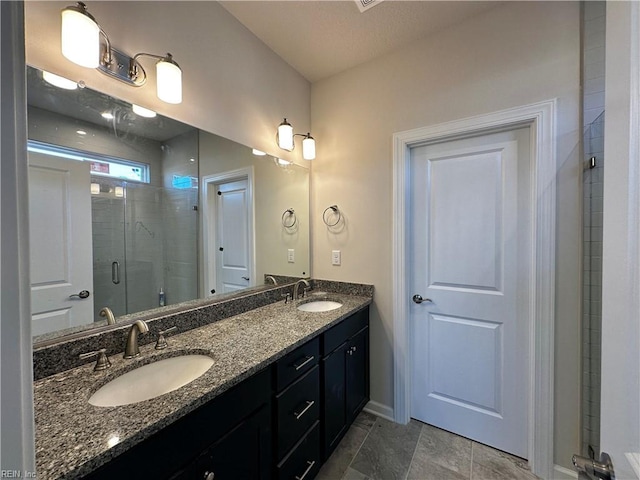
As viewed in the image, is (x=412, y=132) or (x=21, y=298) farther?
(x=412, y=132)

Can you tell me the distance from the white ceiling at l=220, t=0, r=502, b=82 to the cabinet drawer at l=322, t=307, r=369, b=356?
6.26 ft

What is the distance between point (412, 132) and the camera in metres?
1.87

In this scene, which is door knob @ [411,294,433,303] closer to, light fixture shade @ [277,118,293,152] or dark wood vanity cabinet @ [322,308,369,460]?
dark wood vanity cabinet @ [322,308,369,460]

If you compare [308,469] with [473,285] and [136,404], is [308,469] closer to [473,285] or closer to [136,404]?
[136,404]

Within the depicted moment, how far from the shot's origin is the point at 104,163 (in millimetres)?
1161

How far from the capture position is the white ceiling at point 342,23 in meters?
1.58

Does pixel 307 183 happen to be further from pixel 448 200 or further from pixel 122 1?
pixel 122 1

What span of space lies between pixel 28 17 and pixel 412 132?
1916mm

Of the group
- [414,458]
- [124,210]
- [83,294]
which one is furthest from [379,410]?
[124,210]

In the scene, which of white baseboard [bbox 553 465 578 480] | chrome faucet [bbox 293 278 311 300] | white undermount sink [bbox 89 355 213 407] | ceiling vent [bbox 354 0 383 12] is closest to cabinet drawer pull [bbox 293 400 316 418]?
white undermount sink [bbox 89 355 213 407]

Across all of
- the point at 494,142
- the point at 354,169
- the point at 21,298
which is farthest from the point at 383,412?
the point at 21,298

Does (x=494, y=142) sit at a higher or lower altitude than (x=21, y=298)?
higher

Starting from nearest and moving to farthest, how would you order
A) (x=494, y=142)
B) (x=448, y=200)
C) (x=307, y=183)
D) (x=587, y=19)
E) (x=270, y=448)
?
(x=270, y=448)
(x=587, y=19)
(x=494, y=142)
(x=448, y=200)
(x=307, y=183)

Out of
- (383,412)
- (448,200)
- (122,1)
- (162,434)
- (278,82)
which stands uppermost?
(278,82)
